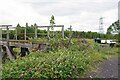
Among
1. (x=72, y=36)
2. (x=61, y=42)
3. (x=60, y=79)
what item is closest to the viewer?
(x=60, y=79)

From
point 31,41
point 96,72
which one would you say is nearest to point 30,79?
point 96,72

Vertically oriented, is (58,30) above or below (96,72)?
above

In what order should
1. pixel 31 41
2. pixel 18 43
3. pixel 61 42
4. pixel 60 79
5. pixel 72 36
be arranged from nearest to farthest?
pixel 60 79 < pixel 61 42 < pixel 72 36 < pixel 31 41 < pixel 18 43

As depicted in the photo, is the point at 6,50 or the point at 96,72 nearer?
the point at 96,72

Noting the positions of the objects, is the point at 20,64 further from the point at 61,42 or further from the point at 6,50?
→ the point at 6,50

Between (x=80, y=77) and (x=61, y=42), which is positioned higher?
(x=61, y=42)

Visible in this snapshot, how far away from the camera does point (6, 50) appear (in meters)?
15.8

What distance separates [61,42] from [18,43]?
13.2 feet

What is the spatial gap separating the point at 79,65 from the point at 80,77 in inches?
26.0

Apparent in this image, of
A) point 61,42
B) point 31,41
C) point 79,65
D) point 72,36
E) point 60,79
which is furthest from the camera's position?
point 31,41

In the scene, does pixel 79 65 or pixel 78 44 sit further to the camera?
pixel 78 44

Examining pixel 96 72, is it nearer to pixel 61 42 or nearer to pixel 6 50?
pixel 61 42

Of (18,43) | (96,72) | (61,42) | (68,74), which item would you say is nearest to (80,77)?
(68,74)

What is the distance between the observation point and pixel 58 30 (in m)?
14.5
